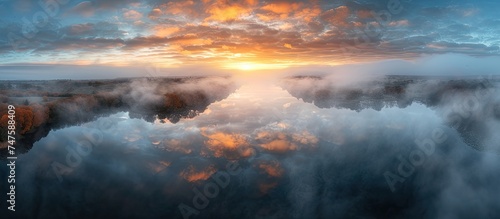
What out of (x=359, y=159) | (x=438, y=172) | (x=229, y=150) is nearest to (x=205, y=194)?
(x=229, y=150)

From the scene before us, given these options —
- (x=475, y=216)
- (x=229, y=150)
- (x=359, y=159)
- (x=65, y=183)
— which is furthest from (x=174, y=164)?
(x=475, y=216)

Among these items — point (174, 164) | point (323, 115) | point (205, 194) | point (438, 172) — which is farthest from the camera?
point (323, 115)

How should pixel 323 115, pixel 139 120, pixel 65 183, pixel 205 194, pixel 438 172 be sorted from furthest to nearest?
pixel 323 115 < pixel 139 120 < pixel 438 172 < pixel 65 183 < pixel 205 194

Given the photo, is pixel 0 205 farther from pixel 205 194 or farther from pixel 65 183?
pixel 205 194

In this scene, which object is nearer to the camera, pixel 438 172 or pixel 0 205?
pixel 0 205

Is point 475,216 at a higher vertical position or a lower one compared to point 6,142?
lower

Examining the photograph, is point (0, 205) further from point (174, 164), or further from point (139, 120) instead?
point (139, 120)
